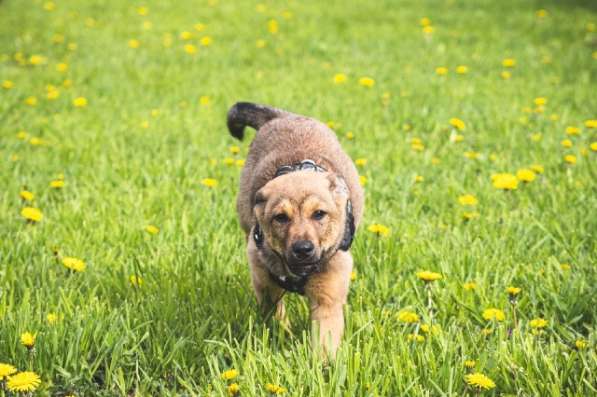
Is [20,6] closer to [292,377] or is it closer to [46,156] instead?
[46,156]

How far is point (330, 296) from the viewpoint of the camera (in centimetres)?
261

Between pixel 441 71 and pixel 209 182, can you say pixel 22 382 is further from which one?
pixel 441 71

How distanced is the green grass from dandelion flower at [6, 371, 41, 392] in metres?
0.22

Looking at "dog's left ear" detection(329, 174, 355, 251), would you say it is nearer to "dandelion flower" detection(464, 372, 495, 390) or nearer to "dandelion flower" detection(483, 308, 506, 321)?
"dandelion flower" detection(483, 308, 506, 321)

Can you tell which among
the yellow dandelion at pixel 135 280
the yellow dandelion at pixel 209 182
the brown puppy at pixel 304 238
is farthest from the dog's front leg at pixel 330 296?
the yellow dandelion at pixel 209 182

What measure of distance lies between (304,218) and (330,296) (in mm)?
358

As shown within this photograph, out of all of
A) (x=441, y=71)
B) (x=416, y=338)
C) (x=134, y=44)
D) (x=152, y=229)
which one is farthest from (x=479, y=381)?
(x=134, y=44)

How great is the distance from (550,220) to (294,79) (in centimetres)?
369

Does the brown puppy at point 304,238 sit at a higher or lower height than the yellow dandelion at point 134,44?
lower

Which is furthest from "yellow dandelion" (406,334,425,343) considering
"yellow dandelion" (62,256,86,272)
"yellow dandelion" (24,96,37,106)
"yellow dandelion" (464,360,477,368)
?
"yellow dandelion" (24,96,37,106)

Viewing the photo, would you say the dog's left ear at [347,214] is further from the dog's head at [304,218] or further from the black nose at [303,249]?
the black nose at [303,249]

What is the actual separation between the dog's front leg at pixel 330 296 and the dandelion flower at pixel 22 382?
3.46 feet

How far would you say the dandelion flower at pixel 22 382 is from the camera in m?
2.02

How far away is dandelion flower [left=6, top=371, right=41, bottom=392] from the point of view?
6.63ft
